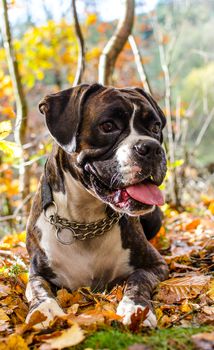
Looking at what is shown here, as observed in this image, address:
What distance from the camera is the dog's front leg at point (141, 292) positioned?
2.43 m

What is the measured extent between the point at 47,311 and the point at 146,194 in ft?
2.94

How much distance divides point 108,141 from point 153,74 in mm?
21904

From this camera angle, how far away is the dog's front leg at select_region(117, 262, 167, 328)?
95.5 inches

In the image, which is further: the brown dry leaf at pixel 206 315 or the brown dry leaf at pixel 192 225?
the brown dry leaf at pixel 192 225

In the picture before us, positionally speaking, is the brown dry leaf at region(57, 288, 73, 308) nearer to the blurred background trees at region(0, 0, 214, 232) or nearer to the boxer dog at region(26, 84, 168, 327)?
the boxer dog at region(26, 84, 168, 327)

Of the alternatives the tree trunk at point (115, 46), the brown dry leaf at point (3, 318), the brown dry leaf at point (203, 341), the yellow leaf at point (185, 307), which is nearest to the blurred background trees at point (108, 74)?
the tree trunk at point (115, 46)

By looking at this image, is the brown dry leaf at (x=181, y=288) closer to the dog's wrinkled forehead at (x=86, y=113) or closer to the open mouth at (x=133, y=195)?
the open mouth at (x=133, y=195)

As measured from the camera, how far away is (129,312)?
8.11 ft

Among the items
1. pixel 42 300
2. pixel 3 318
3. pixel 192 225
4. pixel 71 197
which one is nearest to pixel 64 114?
pixel 71 197

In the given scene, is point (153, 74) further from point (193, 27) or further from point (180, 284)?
point (180, 284)

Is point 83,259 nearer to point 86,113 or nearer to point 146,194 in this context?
point 146,194

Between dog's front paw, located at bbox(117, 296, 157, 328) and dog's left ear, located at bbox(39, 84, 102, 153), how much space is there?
971mm

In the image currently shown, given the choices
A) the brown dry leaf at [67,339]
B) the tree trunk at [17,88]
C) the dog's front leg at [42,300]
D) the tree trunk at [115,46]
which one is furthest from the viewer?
the tree trunk at [115,46]

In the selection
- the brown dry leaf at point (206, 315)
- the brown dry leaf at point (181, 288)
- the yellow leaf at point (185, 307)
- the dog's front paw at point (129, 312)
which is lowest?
the brown dry leaf at point (181, 288)
